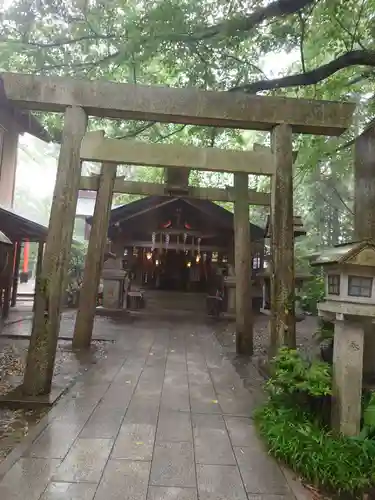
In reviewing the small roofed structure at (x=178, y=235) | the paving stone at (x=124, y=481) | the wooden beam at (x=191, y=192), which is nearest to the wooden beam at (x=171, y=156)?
the paving stone at (x=124, y=481)

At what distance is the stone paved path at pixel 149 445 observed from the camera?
3.15 m

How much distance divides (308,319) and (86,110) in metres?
14.4

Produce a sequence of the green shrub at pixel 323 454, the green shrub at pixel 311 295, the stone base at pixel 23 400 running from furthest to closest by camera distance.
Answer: the green shrub at pixel 311 295, the stone base at pixel 23 400, the green shrub at pixel 323 454

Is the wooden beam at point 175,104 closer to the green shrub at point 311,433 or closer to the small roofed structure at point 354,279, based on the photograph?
the small roofed structure at point 354,279

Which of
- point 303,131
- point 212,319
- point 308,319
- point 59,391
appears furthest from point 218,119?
point 308,319

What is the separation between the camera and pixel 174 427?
4.50 m

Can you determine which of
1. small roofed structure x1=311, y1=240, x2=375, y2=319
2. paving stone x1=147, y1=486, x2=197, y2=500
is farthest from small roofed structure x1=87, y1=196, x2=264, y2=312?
paving stone x1=147, y1=486, x2=197, y2=500

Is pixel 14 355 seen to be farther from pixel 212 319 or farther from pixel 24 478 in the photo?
pixel 212 319

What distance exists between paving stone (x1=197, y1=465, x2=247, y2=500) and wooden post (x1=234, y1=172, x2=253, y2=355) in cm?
530

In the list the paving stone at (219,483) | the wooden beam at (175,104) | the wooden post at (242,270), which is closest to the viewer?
the paving stone at (219,483)

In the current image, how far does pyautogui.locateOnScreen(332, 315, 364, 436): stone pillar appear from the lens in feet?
12.9

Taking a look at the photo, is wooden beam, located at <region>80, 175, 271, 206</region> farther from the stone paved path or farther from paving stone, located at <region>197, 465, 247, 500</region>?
paving stone, located at <region>197, 465, 247, 500</region>

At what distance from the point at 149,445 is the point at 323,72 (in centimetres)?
740

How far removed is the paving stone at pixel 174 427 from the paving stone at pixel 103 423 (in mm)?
490
